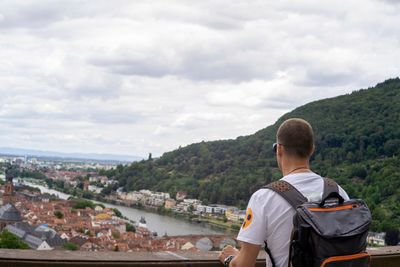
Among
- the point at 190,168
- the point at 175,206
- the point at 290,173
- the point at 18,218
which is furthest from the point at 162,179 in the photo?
the point at 290,173

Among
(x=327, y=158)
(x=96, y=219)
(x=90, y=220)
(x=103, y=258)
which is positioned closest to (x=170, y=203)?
(x=96, y=219)

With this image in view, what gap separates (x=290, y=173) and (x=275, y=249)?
217mm

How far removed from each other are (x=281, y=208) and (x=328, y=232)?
0.15 metres

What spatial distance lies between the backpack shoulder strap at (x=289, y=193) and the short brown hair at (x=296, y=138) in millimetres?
109

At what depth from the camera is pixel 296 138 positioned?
5.64ft

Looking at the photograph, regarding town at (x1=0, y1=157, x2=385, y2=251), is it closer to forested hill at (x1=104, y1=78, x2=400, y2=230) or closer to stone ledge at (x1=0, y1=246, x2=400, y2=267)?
forested hill at (x1=104, y1=78, x2=400, y2=230)

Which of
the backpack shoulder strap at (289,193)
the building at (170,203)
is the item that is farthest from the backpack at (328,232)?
the building at (170,203)

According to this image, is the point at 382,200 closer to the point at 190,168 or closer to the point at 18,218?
the point at 18,218

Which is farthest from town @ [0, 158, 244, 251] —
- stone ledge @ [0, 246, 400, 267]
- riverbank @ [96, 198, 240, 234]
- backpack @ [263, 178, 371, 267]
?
backpack @ [263, 178, 371, 267]

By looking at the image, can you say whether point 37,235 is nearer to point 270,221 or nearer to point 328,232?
point 270,221

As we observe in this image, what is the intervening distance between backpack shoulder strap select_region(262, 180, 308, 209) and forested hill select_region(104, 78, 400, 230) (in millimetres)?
16369

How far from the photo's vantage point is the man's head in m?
1.72

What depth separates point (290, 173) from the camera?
1.73 meters

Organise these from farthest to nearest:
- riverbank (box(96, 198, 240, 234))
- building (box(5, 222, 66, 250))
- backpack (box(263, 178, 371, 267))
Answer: riverbank (box(96, 198, 240, 234))
building (box(5, 222, 66, 250))
backpack (box(263, 178, 371, 267))
